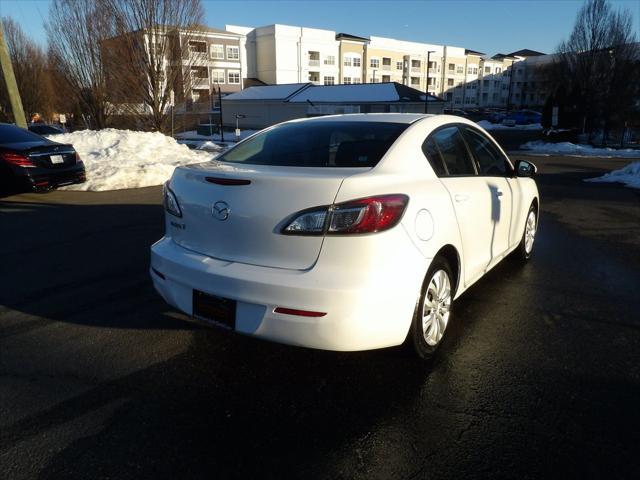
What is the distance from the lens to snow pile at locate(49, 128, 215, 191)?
11094 millimetres

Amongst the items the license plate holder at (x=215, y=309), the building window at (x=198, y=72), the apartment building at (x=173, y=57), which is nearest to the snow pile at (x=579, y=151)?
the building window at (x=198, y=72)

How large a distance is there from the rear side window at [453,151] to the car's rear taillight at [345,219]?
1054mm

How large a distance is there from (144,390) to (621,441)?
258 cm

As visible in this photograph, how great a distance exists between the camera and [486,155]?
167 inches

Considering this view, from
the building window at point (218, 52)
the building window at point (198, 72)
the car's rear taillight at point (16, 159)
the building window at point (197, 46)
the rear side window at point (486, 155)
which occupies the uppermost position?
the building window at point (218, 52)

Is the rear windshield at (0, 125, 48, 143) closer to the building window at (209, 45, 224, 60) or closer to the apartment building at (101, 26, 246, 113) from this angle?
the apartment building at (101, 26, 246, 113)

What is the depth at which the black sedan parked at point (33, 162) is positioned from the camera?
8.95 metres

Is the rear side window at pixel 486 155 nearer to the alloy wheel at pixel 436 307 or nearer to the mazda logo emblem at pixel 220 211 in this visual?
the alloy wheel at pixel 436 307

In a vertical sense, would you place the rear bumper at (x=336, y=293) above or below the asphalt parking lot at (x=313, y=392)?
above

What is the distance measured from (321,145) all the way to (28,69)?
136 feet

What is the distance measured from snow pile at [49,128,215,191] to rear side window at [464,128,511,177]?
8930 millimetres

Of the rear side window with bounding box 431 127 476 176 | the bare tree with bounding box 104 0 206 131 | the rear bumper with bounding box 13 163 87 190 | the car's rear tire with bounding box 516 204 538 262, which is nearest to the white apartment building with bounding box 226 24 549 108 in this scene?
the bare tree with bounding box 104 0 206 131

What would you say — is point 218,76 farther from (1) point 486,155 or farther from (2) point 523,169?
(1) point 486,155

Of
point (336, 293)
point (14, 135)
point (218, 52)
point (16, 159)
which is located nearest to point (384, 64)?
point (218, 52)
